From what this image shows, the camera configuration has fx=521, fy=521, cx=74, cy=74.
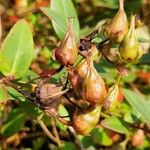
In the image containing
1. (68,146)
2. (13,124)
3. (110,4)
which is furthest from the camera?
(110,4)

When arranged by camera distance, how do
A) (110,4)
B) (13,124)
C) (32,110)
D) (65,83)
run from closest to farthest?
(65,83)
(32,110)
(13,124)
(110,4)

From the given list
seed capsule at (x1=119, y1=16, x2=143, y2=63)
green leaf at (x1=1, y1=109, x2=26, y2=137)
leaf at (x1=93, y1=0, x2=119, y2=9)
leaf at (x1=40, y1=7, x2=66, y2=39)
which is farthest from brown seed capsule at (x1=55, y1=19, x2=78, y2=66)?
leaf at (x1=93, y1=0, x2=119, y2=9)

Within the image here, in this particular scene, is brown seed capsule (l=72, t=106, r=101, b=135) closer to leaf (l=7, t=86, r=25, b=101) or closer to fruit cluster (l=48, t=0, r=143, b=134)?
fruit cluster (l=48, t=0, r=143, b=134)

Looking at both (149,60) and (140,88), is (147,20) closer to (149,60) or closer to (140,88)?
(140,88)

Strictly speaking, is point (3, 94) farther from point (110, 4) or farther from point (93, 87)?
point (110, 4)

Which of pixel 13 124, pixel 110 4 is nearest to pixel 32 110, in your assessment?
pixel 13 124

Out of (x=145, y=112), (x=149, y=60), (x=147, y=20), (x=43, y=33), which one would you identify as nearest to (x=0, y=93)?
(x=145, y=112)
